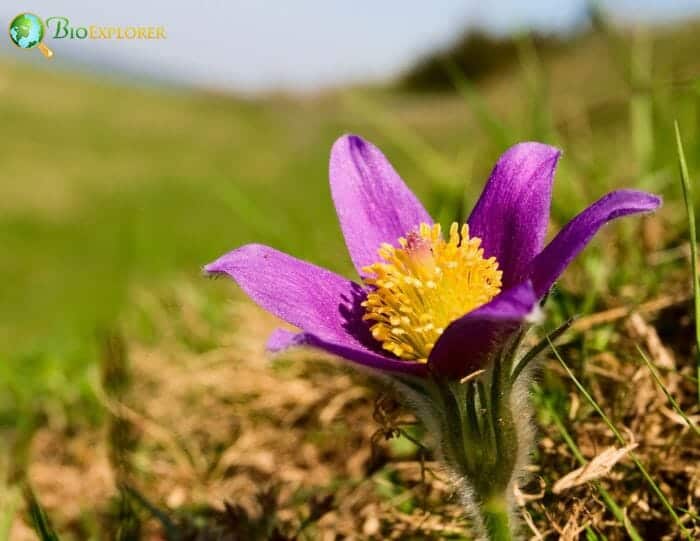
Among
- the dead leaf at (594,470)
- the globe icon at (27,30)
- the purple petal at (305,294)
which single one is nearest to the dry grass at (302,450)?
the dead leaf at (594,470)

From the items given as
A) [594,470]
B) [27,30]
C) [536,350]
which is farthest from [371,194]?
[27,30]

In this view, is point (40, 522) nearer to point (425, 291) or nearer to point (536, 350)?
point (425, 291)

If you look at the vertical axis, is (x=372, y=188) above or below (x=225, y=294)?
above

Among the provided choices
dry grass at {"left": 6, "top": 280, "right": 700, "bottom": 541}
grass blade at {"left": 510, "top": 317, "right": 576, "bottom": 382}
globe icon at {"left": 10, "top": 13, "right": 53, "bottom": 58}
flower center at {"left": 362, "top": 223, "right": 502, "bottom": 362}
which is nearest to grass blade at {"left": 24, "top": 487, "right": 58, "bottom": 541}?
dry grass at {"left": 6, "top": 280, "right": 700, "bottom": 541}

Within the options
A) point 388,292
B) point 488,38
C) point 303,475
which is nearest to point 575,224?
point 388,292

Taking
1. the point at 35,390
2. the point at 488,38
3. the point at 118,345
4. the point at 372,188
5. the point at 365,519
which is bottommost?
the point at 365,519

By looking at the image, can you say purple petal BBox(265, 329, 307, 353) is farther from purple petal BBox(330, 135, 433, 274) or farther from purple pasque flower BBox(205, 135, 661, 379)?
purple petal BBox(330, 135, 433, 274)

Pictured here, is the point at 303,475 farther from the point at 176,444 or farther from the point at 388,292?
the point at 388,292
